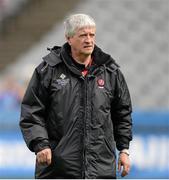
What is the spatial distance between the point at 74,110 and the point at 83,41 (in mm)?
440

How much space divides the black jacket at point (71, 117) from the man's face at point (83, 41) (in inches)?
3.7

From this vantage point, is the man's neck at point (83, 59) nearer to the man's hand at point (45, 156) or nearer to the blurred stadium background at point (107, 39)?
the man's hand at point (45, 156)

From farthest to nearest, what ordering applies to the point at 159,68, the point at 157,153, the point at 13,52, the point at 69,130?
the point at 13,52, the point at 159,68, the point at 157,153, the point at 69,130

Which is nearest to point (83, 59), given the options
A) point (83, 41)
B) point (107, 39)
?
point (83, 41)

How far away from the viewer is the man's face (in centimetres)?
447

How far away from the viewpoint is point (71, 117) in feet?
14.6

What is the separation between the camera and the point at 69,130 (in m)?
4.44

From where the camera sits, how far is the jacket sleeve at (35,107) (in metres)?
4.49

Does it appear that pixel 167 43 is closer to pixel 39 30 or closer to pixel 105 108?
pixel 39 30

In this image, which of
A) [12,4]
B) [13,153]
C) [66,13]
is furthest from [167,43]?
[13,153]

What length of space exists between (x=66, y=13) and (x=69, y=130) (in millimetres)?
10287

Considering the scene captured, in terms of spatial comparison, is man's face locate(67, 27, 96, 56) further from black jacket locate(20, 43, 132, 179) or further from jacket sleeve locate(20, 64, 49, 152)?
jacket sleeve locate(20, 64, 49, 152)

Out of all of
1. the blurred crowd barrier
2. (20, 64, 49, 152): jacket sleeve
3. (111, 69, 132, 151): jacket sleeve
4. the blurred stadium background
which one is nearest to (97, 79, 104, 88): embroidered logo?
(111, 69, 132, 151): jacket sleeve

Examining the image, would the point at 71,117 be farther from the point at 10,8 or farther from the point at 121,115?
the point at 10,8
